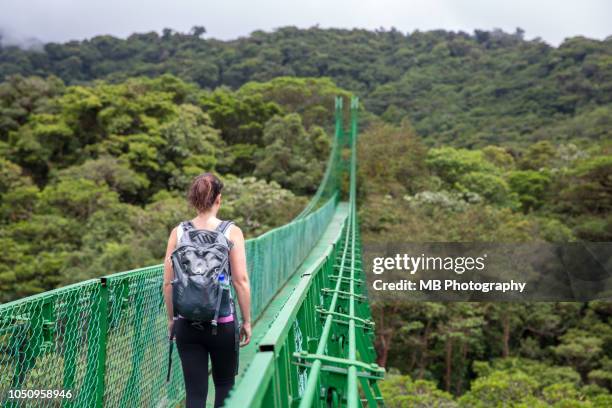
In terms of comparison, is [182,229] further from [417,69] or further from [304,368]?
[417,69]

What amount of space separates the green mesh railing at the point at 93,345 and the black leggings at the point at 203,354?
341 millimetres

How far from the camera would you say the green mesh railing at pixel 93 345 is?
172cm

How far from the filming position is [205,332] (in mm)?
1984

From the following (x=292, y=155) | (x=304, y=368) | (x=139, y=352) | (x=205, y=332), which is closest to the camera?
(x=304, y=368)

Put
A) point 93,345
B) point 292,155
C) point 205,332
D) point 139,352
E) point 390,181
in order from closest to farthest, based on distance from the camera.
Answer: point 205,332 < point 93,345 < point 139,352 < point 292,155 < point 390,181

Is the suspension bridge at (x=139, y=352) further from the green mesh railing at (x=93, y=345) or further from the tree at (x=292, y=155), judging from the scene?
the tree at (x=292, y=155)

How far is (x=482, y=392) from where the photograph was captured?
10430 mm

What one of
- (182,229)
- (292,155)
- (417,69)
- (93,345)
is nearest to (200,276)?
(182,229)

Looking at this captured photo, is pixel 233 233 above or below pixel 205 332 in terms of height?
above

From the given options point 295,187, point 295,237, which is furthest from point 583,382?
point 295,187

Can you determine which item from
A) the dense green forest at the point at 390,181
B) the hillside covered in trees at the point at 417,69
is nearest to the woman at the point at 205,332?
the dense green forest at the point at 390,181

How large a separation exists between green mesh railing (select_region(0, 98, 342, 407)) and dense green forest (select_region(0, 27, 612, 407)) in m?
7.57

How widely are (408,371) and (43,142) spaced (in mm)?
15863

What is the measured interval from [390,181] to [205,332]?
83.7 feet
